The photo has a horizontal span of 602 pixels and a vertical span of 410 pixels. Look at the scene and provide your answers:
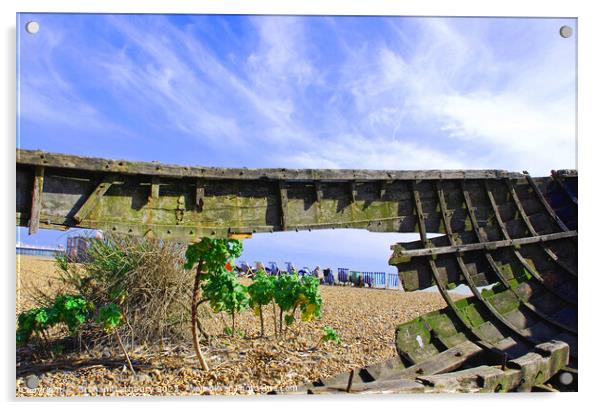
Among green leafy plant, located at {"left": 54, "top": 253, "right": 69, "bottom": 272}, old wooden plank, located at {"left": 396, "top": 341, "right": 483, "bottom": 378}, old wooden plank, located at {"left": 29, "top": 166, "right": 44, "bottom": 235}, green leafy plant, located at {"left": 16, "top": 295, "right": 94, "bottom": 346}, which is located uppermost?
old wooden plank, located at {"left": 29, "top": 166, "right": 44, "bottom": 235}

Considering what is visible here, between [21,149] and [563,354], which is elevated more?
[21,149]

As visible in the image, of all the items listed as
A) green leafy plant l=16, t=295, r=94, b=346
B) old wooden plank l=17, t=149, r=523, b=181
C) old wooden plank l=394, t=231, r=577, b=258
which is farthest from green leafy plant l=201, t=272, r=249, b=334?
old wooden plank l=394, t=231, r=577, b=258

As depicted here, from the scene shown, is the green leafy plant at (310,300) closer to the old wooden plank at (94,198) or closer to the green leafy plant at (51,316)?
the green leafy plant at (51,316)

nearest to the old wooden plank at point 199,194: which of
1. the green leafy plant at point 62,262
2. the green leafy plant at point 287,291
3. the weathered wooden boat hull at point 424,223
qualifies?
the weathered wooden boat hull at point 424,223

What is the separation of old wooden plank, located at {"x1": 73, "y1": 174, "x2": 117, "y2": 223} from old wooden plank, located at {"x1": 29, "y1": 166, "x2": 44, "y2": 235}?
0.97 feet

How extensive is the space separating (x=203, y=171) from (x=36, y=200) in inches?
56.6

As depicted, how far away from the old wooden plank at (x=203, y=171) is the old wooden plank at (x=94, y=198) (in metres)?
0.13

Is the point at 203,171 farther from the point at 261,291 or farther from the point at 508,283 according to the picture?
the point at 508,283

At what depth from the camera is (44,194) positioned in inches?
163

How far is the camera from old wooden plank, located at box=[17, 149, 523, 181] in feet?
13.1

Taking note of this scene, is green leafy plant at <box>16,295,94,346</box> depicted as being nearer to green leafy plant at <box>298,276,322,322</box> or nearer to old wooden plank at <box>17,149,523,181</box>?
old wooden plank at <box>17,149,523,181</box>
